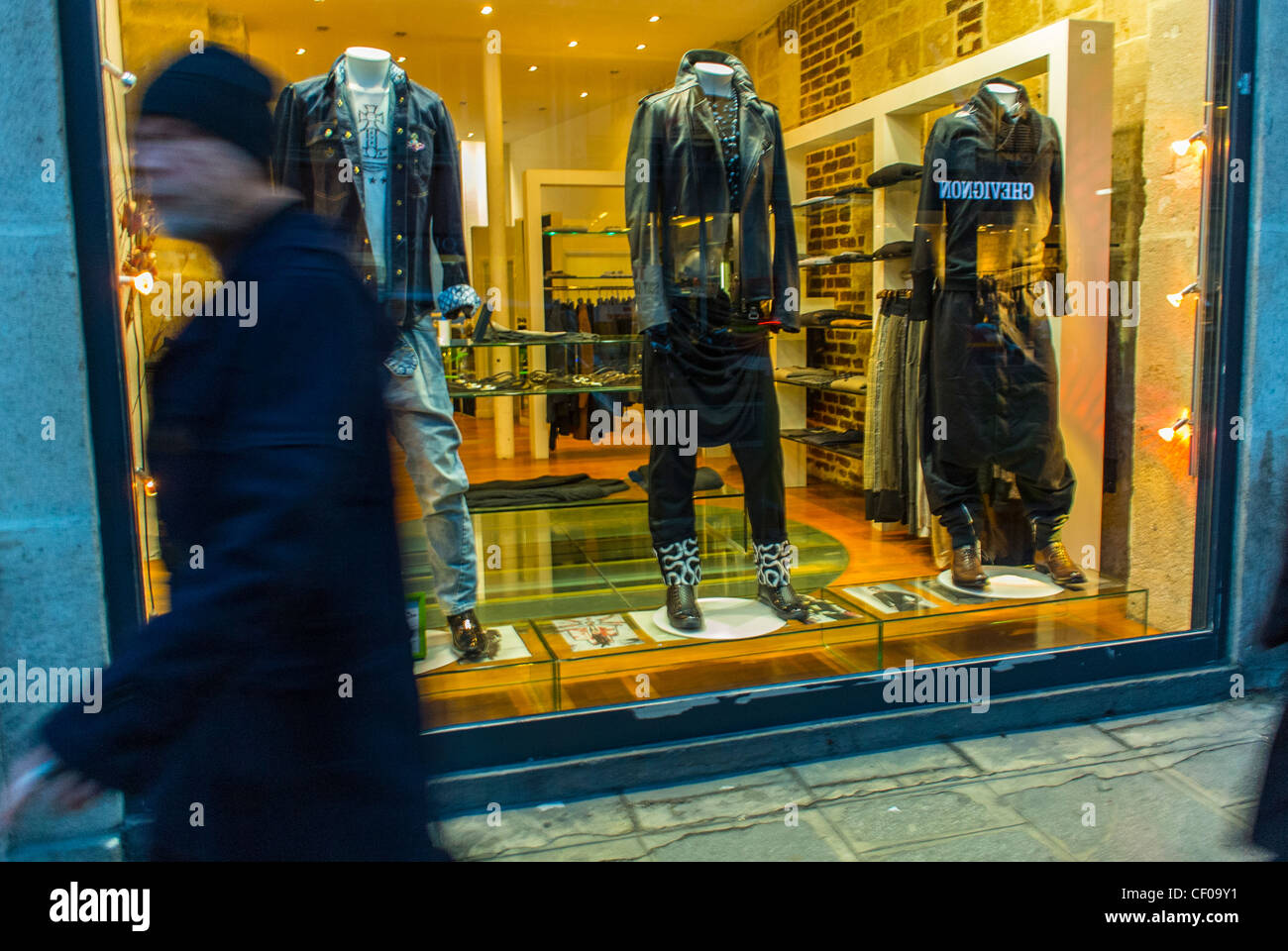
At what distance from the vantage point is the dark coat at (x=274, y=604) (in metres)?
1.09

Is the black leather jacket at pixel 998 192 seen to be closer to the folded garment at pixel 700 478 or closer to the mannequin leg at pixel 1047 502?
the mannequin leg at pixel 1047 502

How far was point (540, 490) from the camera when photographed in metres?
2.95

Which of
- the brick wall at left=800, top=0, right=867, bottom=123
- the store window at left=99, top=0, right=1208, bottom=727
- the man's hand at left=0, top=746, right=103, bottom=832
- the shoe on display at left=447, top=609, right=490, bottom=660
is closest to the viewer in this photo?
the man's hand at left=0, top=746, right=103, bottom=832

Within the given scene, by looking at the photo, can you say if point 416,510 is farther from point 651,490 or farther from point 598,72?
point 598,72

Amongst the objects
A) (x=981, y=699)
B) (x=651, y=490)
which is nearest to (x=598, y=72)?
(x=651, y=490)

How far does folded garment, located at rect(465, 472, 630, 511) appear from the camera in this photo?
2.85m

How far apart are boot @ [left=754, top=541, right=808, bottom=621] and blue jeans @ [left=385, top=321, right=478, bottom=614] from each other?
94cm

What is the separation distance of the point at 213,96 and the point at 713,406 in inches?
80.5

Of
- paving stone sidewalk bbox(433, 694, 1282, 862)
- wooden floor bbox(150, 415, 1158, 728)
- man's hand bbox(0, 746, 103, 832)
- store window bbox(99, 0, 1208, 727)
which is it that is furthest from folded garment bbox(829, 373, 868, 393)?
man's hand bbox(0, 746, 103, 832)

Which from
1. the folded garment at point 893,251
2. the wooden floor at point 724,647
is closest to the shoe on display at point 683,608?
the wooden floor at point 724,647

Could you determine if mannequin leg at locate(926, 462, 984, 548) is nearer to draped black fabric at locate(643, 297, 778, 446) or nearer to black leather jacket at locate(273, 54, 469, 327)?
draped black fabric at locate(643, 297, 778, 446)

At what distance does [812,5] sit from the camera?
133 inches

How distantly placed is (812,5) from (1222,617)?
7.81 feet

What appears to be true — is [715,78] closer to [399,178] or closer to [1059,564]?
[399,178]
